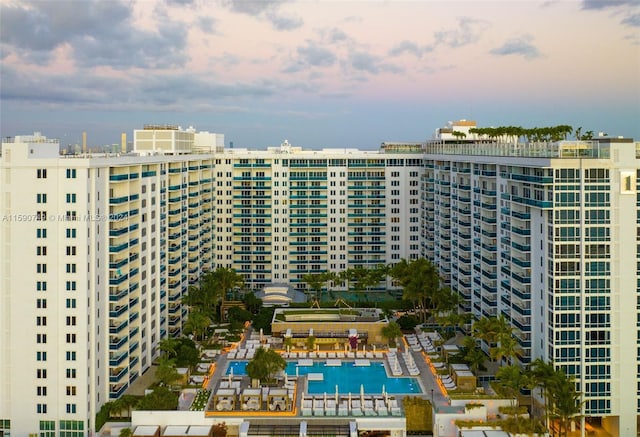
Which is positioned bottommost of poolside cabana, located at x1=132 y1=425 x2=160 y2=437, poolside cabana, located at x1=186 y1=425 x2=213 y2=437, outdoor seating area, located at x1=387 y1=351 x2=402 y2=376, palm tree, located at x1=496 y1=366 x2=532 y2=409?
poolside cabana, located at x1=186 y1=425 x2=213 y2=437

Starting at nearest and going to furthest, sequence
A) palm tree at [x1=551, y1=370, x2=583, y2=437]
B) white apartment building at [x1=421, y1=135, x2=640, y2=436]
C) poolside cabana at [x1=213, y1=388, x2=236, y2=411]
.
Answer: palm tree at [x1=551, y1=370, x2=583, y2=437] < white apartment building at [x1=421, y1=135, x2=640, y2=436] < poolside cabana at [x1=213, y1=388, x2=236, y2=411]

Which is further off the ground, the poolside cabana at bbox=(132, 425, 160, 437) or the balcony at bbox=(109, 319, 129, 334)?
the balcony at bbox=(109, 319, 129, 334)

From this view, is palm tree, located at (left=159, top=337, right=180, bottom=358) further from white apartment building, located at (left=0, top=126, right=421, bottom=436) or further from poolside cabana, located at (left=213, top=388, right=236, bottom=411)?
poolside cabana, located at (left=213, top=388, right=236, bottom=411)

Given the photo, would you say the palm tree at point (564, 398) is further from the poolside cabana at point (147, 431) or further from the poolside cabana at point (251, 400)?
the poolside cabana at point (147, 431)

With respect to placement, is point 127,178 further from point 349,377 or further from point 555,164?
point 555,164

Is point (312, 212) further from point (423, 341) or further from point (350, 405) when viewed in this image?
point (350, 405)

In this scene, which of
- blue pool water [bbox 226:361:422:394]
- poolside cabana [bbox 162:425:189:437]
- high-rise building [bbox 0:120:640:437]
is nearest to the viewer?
poolside cabana [bbox 162:425:189:437]

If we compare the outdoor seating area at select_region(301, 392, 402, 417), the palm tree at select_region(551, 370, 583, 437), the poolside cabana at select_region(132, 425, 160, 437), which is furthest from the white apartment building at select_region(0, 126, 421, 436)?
the palm tree at select_region(551, 370, 583, 437)
